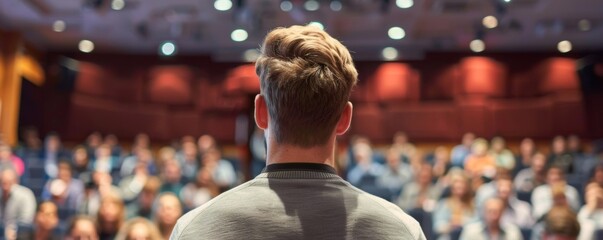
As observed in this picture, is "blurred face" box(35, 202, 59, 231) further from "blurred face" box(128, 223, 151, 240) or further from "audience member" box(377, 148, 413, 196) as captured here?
"audience member" box(377, 148, 413, 196)

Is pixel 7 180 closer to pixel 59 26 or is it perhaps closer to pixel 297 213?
pixel 59 26

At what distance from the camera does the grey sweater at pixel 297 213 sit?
28.2 inches

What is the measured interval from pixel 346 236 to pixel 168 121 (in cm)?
939

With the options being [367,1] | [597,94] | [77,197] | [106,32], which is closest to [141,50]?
[106,32]

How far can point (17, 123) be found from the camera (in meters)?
8.65

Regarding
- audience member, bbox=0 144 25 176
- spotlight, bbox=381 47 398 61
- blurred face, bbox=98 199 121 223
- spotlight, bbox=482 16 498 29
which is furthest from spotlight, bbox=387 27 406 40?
blurred face, bbox=98 199 121 223

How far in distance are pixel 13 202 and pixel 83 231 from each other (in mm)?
1511

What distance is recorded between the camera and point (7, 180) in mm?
4734

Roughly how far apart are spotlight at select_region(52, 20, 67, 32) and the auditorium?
4cm

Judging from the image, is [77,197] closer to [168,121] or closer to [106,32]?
[106,32]

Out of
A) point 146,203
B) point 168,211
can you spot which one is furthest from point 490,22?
point 168,211

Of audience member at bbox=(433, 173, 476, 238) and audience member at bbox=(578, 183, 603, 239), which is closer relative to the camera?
audience member at bbox=(578, 183, 603, 239)

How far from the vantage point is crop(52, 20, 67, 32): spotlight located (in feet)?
27.1

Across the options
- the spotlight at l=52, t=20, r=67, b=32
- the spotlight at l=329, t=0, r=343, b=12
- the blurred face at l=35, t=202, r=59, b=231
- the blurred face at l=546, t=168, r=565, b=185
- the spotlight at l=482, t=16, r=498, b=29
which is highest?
the spotlight at l=52, t=20, r=67, b=32
